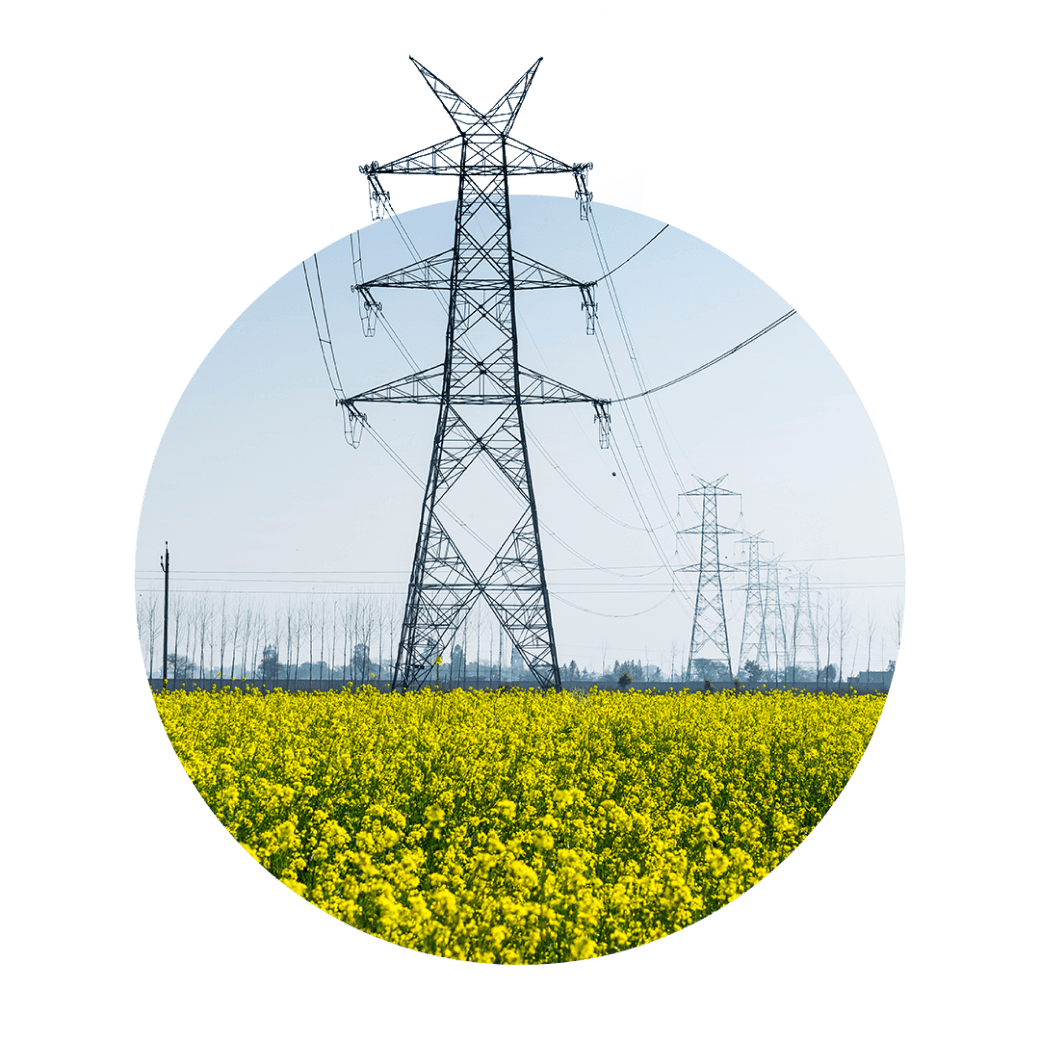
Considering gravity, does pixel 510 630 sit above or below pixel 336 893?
above

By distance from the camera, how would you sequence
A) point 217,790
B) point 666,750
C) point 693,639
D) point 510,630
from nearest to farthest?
point 217,790
point 666,750
point 510,630
point 693,639

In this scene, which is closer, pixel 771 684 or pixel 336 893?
pixel 336 893

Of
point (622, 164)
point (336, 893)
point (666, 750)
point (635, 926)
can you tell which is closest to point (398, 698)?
point (666, 750)

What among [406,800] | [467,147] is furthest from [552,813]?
[467,147]

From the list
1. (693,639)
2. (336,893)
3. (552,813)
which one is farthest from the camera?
(693,639)

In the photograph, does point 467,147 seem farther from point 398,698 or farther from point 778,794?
point 778,794

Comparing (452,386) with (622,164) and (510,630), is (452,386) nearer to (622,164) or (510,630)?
(510,630)

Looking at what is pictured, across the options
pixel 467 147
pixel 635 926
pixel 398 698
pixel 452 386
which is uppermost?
pixel 467 147
